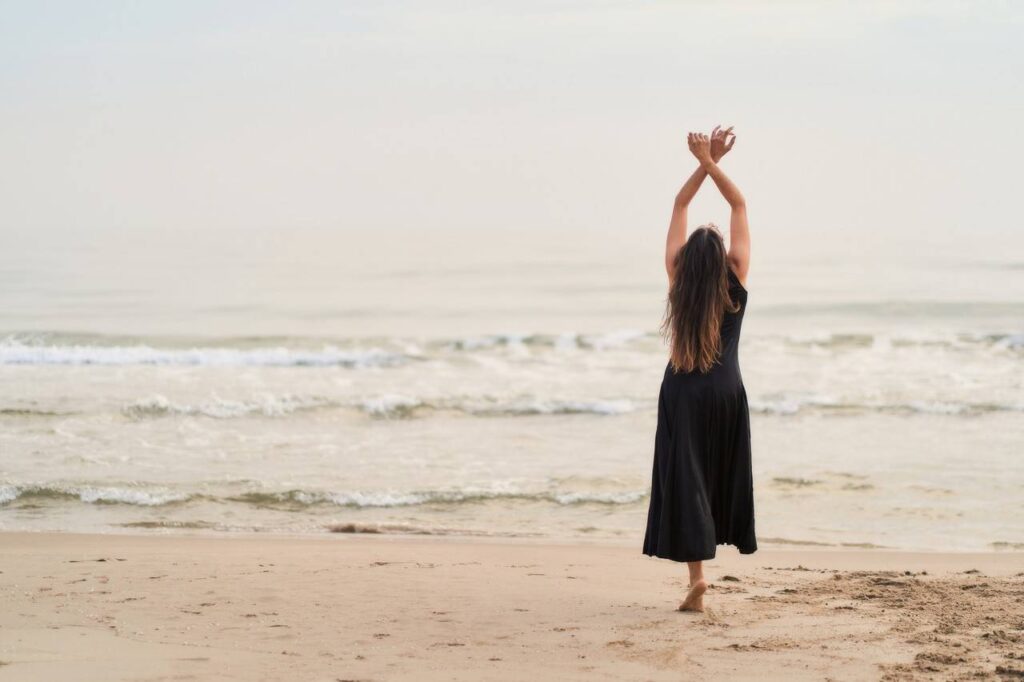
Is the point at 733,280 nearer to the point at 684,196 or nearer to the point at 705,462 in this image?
the point at 684,196

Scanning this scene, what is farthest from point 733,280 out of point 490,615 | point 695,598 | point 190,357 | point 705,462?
point 190,357

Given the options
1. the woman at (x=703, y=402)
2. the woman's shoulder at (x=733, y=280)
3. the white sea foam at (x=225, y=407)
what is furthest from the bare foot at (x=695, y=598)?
the white sea foam at (x=225, y=407)

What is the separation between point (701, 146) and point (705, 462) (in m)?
1.51

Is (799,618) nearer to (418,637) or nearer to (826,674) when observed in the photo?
(826,674)

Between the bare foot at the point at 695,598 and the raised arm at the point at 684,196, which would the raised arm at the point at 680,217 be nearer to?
the raised arm at the point at 684,196

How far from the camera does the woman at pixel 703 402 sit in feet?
18.2

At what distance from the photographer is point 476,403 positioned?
15.2 meters

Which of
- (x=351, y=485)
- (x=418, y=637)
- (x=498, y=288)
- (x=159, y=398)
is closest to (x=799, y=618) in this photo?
(x=418, y=637)

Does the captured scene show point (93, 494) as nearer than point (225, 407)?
Yes

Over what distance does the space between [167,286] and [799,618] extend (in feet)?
99.0

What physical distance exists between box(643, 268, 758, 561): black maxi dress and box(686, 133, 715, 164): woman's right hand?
→ 22.0 inches

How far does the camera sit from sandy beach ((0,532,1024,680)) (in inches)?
194

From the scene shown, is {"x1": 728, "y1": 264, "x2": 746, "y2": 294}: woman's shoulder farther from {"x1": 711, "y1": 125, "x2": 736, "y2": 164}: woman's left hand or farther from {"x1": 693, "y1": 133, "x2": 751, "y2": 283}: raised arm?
{"x1": 711, "y1": 125, "x2": 736, "y2": 164}: woman's left hand

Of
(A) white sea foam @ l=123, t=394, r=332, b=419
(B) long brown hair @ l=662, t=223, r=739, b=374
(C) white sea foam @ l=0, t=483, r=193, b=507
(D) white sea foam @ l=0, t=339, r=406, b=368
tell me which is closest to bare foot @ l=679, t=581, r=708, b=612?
(B) long brown hair @ l=662, t=223, r=739, b=374
